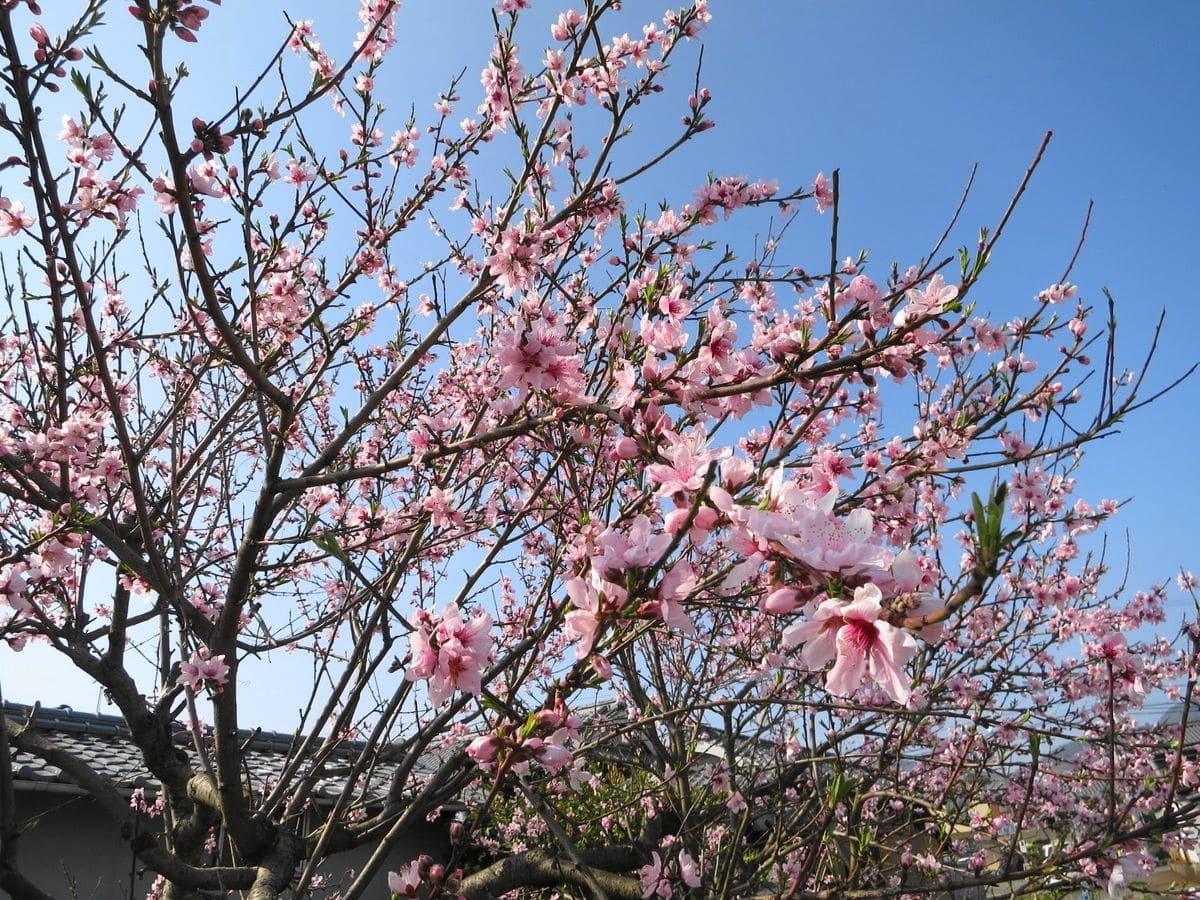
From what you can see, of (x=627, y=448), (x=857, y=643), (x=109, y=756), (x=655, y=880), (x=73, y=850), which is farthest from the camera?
(x=109, y=756)

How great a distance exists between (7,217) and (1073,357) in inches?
199

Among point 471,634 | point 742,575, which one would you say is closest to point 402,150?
point 471,634

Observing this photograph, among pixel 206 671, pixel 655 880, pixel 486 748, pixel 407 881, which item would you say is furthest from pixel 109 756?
pixel 486 748

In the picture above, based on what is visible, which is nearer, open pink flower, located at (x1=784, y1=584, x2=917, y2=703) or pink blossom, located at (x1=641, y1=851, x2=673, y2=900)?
open pink flower, located at (x1=784, y1=584, x2=917, y2=703)

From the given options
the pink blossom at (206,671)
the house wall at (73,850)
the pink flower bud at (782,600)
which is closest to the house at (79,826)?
the house wall at (73,850)

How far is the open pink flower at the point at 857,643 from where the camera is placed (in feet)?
3.42

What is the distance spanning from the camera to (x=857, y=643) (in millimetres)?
1146

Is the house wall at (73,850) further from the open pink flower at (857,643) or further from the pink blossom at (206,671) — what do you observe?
the open pink flower at (857,643)

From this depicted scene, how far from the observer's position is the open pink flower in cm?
104

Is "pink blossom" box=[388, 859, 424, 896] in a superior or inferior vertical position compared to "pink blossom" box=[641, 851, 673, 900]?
superior

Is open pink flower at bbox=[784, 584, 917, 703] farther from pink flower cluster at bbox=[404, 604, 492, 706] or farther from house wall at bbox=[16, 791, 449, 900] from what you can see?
house wall at bbox=[16, 791, 449, 900]

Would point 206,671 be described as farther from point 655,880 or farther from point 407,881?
point 655,880

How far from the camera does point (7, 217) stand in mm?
3143

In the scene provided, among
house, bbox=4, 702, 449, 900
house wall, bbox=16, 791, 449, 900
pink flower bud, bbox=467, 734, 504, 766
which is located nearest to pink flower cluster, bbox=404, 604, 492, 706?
pink flower bud, bbox=467, 734, 504, 766
